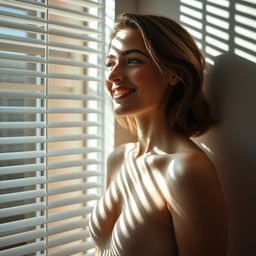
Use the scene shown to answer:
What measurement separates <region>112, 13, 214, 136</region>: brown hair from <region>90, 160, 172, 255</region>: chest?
0.21 meters

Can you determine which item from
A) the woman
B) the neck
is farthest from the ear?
the neck

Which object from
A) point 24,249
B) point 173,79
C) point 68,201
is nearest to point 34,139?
point 68,201

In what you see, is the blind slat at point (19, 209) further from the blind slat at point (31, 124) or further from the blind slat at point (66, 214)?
the blind slat at point (31, 124)

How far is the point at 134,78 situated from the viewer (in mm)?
937

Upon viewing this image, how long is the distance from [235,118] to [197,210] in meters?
0.35

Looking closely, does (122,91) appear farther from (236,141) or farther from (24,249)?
(24,249)

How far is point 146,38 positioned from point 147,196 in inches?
19.1

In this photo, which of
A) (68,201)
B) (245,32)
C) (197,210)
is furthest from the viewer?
(68,201)

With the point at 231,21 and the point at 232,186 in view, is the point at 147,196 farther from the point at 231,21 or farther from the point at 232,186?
the point at 231,21

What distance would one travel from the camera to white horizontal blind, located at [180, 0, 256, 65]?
0.92m

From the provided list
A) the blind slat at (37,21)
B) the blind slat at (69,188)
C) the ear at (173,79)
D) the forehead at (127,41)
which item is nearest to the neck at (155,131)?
the ear at (173,79)

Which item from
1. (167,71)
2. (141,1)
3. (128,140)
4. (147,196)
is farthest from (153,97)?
(141,1)

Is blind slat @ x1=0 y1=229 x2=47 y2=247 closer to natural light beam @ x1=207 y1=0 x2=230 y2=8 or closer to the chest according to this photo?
the chest

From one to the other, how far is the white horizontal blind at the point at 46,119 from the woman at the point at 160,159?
19 centimetres
